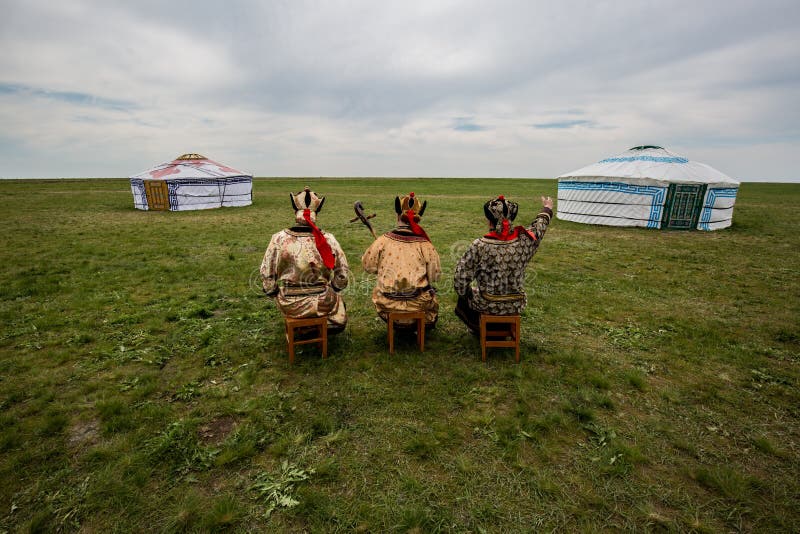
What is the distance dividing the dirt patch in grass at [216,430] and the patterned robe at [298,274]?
4.18 feet

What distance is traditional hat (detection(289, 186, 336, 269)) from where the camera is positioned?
409cm

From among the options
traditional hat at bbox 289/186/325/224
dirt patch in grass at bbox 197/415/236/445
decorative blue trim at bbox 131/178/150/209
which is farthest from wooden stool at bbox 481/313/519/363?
decorative blue trim at bbox 131/178/150/209

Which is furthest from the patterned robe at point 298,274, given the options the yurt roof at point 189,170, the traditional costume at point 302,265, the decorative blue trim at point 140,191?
the decorative blue trim at point 140,191

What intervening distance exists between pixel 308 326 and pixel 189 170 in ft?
68.7

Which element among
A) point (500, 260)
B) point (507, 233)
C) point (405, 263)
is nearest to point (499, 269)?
point (500, 260)

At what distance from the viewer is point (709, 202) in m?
14.2

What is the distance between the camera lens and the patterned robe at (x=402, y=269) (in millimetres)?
4199

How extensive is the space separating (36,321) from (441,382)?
5.89m

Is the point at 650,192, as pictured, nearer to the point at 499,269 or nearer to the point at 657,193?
the point at 657,193

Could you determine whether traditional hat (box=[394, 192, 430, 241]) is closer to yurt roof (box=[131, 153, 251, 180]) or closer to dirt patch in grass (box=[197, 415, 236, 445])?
dirt patch in grass (box=[197, 415, 236, 445])

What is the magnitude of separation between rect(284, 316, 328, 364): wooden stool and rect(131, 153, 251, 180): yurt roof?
1991cm

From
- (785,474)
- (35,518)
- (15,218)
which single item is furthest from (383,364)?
(15,218)

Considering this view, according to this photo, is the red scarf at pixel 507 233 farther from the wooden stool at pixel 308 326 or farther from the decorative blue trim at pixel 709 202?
the decorative blue trim at pixel 709 202

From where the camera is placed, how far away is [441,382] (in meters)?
3.95
